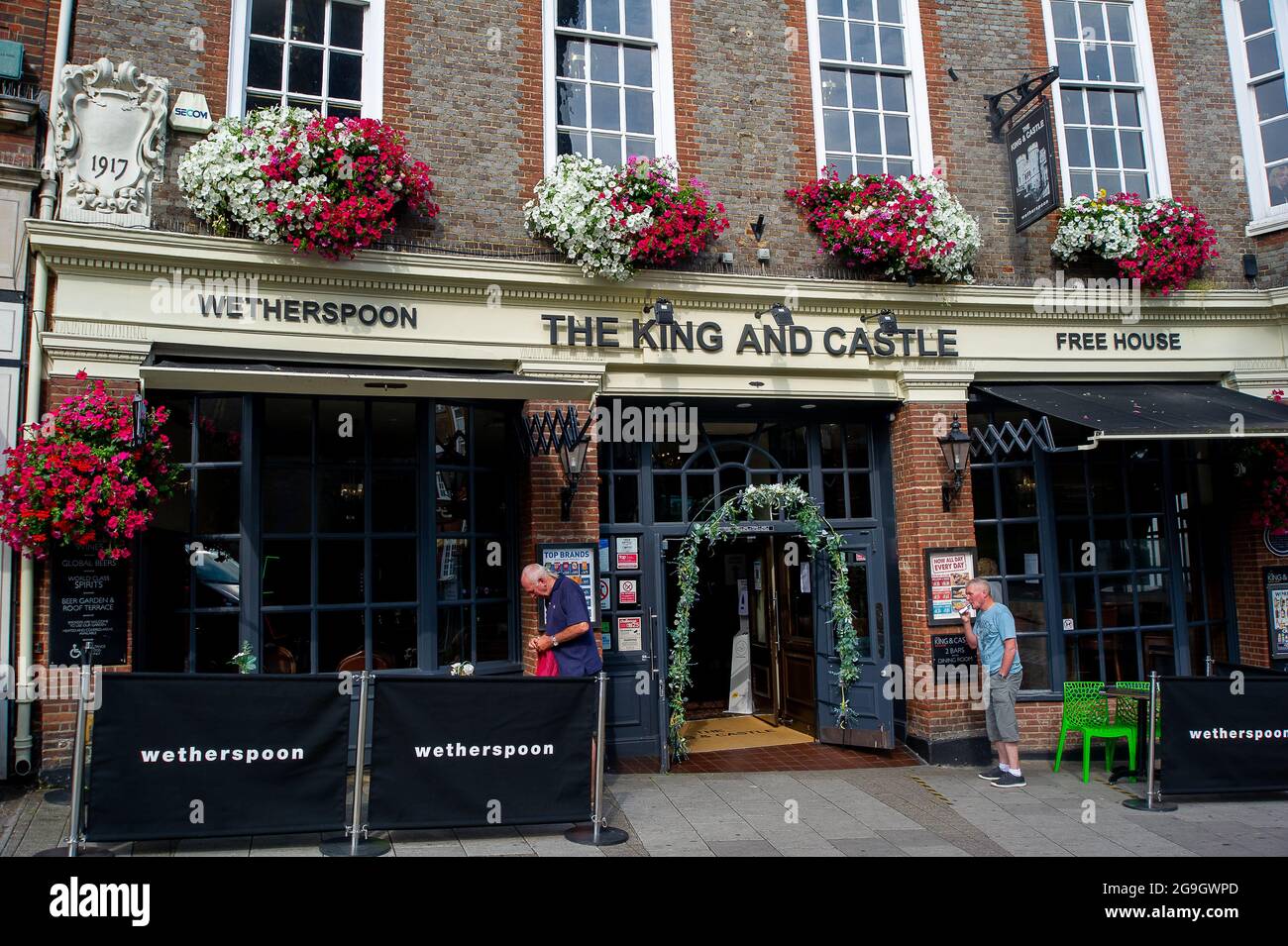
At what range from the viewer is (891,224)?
30.2ft

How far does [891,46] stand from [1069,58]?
7.00 ft

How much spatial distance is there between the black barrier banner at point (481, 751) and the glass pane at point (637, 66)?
6223mm

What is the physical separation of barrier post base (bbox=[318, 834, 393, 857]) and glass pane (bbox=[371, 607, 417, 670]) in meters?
2.29

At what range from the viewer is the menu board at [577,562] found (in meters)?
8.42

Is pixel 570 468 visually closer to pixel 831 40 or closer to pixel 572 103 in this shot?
pixel 572 103

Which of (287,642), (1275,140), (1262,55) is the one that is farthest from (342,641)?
(1262,55)

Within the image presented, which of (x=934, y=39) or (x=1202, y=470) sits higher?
(x=934, y=39)

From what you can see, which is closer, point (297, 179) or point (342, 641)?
point (297, 179)

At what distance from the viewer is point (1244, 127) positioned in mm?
10664

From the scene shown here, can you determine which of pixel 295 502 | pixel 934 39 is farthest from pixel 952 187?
pixel 295 502

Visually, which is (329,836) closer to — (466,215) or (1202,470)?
(466,215)

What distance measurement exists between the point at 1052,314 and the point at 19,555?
9725mm

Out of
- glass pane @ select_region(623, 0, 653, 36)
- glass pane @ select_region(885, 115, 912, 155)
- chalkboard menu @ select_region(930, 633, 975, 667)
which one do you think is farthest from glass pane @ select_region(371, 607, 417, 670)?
glass pane @ select_region(885, 115, 912, 155)

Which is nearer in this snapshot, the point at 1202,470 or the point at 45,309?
the point at 45,309
